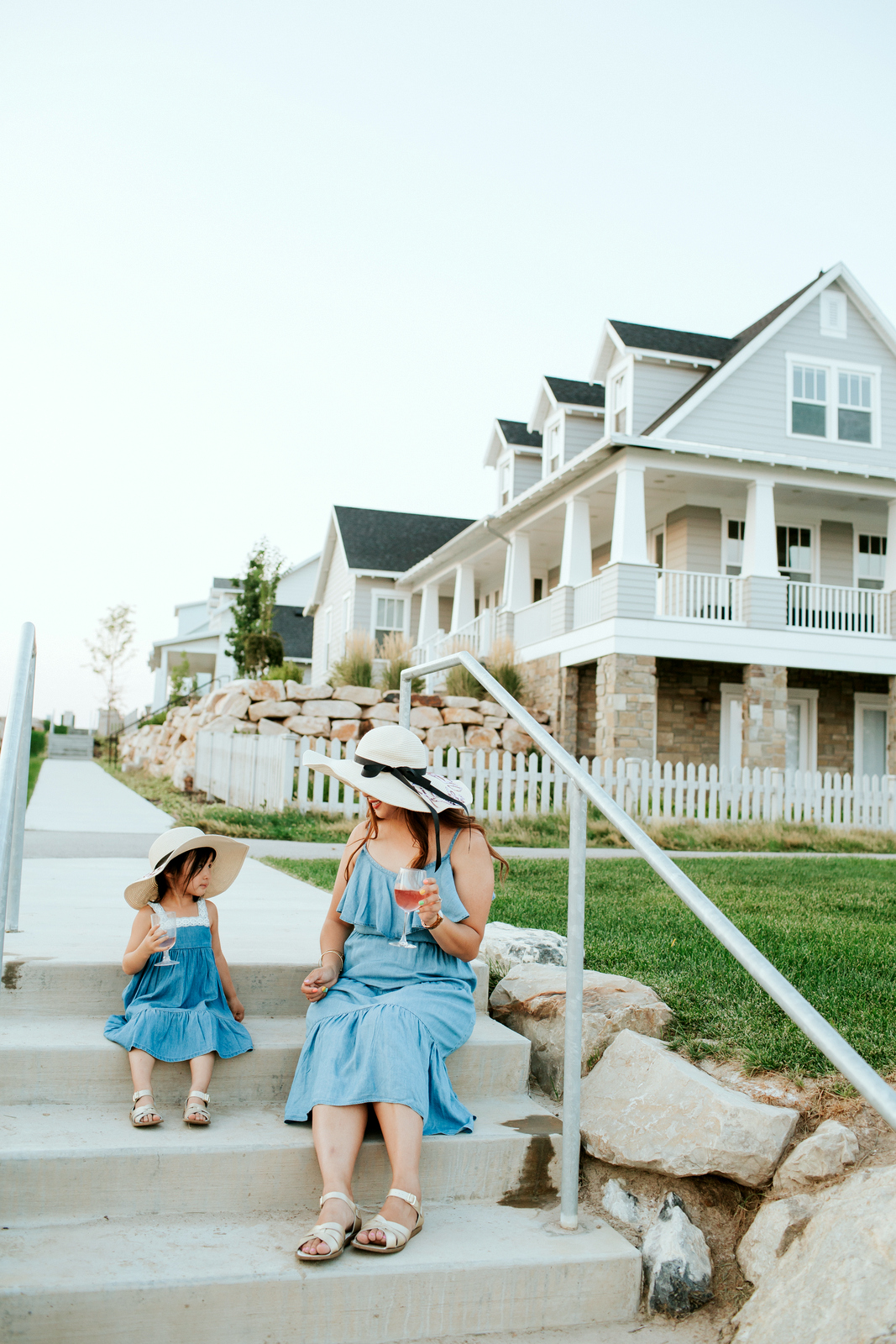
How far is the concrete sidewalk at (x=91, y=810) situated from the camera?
8.52 meters

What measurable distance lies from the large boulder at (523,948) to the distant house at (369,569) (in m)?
19.1

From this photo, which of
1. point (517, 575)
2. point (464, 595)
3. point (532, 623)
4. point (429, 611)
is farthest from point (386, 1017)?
point (429, 611)

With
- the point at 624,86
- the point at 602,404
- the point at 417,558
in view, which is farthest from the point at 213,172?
the point at 417,558

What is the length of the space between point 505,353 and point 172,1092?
1838cm

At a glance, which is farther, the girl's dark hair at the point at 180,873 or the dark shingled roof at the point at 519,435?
the dark shingled roof at the point at 519,435

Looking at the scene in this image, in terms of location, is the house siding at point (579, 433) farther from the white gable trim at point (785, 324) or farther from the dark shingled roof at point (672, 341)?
the white gable trim at point (785, 324)

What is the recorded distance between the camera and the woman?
92.7 inches

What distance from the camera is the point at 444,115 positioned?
1045cm

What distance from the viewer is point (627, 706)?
14219 mm

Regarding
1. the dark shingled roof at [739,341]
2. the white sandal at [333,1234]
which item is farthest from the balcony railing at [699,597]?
the white sandal at [333,1234]

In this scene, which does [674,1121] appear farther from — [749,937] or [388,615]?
[388,615]

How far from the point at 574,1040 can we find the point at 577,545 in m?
14.2

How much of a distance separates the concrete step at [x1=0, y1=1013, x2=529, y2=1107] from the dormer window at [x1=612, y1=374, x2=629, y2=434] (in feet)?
48.8

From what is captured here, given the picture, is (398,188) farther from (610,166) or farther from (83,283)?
(83,283)
